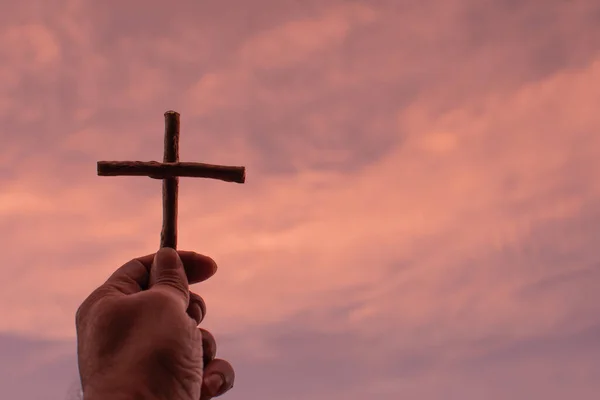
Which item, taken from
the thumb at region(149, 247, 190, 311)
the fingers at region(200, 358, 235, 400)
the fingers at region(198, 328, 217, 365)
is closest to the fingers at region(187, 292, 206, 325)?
the fingers at region(198, 328, 217, 365)

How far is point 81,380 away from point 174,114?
14.1ft

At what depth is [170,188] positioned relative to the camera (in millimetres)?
9438

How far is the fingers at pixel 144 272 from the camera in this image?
334 inches

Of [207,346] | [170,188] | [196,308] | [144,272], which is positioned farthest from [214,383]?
[170,188]

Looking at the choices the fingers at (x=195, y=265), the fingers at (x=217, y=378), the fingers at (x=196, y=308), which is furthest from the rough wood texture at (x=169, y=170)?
the fingers at (x=217, y=378)

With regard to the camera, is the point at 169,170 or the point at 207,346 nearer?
the point at 207,346

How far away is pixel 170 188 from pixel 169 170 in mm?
273

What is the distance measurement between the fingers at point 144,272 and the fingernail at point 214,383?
1.50 metres

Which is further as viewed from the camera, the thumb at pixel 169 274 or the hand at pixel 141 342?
the thumb at pixel 169 274

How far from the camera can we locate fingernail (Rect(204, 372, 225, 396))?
8.69 m

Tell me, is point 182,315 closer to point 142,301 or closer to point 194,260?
point 142,301

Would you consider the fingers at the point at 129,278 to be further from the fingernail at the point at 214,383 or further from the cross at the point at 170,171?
the fingernail at the point at 214,383

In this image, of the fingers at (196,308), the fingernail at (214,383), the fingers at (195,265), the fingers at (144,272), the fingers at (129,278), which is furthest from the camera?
the fingers at (195,265)

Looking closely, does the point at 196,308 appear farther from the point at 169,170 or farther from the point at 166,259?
the point at 169,170
